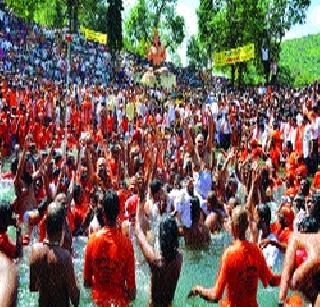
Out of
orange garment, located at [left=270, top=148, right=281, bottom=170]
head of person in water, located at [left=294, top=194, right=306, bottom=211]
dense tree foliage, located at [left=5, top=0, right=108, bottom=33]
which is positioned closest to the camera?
head of person in water, located at [left=294, top=194, right=306, bottom=211]

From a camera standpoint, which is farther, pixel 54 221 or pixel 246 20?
pixel 246 20

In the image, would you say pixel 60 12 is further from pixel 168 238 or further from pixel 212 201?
pixel 168 238

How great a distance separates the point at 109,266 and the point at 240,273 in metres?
1.01

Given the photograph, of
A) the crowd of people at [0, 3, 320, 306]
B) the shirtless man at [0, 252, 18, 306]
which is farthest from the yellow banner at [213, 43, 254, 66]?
the shirtless man at [0, 252, 18, 306]

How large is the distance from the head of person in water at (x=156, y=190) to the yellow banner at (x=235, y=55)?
29744 millimetres

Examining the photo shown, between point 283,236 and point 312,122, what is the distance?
9.62 meters

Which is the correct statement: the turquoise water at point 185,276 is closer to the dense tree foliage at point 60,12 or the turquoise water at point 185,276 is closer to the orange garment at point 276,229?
the orange garment at point 276,229

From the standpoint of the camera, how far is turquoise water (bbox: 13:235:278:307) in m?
8.63

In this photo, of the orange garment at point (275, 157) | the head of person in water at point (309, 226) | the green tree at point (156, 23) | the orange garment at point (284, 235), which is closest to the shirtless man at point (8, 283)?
the head of person in water at point (309, 226)

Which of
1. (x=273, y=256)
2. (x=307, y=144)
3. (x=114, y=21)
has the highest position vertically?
(x=114, y=21)

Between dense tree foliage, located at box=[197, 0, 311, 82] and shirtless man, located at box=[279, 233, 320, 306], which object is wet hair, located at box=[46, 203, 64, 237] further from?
dense tree foliage, located at box=[197, 0, 311, 82]

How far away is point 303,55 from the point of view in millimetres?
96688

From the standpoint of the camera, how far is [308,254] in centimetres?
527

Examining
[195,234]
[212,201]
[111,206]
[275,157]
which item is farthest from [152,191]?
[275,157]
